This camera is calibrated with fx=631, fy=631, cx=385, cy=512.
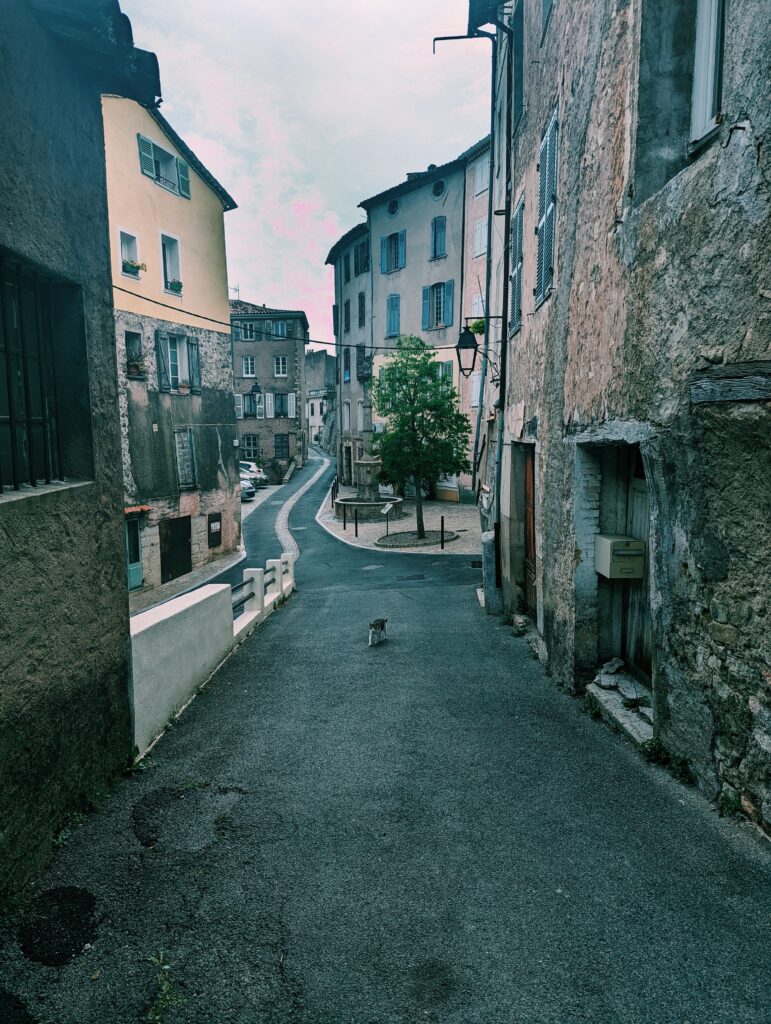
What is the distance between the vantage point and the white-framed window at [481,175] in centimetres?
2661

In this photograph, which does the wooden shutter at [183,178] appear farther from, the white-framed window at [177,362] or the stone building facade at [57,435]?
the stone building facade at [57,435]

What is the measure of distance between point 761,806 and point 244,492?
3535cm

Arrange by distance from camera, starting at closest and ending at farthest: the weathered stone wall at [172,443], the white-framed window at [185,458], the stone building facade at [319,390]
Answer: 1. the weathered stone wall at [172,443]
2. the white-framed window at [185,458]
3. the stone building facade at [319,390]

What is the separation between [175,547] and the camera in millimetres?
20125

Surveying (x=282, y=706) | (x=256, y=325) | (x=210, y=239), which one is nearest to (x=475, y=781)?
(x=282, y=706)

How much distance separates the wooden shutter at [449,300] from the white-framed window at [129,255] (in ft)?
50.9

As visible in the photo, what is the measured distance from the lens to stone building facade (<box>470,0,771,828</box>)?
10.7 ft

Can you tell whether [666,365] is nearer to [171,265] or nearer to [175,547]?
[175,547]

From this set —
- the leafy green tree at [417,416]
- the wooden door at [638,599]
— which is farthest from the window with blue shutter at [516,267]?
the leafy green tree at [417,416]

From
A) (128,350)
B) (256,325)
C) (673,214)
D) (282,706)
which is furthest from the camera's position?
(256,325)

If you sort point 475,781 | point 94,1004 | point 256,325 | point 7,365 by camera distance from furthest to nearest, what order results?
point 256,325
point 475,781
point 7,365
point 94,1004

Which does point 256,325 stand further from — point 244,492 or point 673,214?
point 673,214

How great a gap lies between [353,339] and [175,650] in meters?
34.0

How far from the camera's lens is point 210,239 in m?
21.8
